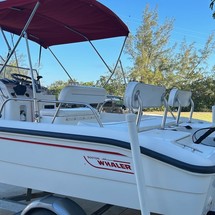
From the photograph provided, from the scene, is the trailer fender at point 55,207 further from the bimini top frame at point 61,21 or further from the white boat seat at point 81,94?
the bimini top frame at point 61,21

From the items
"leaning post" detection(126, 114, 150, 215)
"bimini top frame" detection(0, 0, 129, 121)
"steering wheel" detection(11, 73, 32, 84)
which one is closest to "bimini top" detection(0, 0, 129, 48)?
"bimini top frame" detection(0, 0, 129, 121)

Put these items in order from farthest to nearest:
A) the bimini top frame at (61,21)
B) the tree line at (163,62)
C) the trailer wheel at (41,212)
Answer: the tree line at (163,62) → the bimini top frame at (61,21) → the trailer wheel at (41,212)

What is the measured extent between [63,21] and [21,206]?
268 cm

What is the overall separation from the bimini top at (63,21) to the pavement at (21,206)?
1896mm

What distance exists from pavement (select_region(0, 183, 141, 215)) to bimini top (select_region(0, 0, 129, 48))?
1896 mm

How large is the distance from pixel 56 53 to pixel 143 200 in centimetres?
376

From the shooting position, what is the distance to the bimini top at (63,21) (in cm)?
361

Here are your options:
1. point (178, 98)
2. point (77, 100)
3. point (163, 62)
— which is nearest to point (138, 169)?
point (77, 100)

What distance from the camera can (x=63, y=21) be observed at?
14.8 ft

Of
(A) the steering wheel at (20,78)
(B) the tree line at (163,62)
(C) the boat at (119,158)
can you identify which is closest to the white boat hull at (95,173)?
(C) the boat at (119,158)

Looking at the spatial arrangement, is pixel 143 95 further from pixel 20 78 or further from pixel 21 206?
pixel 20 78

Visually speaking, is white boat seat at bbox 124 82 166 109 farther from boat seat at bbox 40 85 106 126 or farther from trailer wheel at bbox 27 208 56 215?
trailer wheel at bbox 27 208 56 215

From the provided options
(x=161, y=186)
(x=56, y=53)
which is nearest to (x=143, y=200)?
(x=161, y=186)

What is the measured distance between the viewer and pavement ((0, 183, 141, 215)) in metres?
2.91
